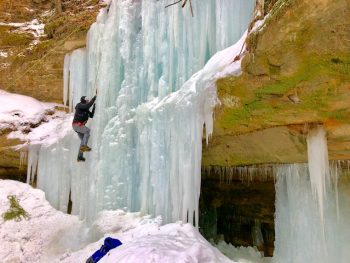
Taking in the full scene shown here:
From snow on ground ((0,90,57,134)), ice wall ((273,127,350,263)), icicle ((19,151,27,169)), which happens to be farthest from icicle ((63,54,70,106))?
ice wall ((273,127,350,263))

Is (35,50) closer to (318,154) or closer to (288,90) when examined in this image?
(288,90)

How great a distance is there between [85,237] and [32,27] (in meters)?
6.63

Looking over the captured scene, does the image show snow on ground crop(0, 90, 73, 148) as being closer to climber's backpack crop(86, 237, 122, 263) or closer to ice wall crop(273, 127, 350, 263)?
climber's backpack crop(86, 237, 122, 263)

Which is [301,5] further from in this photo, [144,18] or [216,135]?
[144,18]

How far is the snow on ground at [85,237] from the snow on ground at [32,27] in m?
4.20

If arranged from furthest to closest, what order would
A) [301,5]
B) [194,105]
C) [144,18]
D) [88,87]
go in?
[88,87] < [144,18] < [194,105] < [301,5]

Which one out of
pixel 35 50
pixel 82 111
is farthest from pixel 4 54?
pixel 82 111

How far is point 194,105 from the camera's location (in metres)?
6.38

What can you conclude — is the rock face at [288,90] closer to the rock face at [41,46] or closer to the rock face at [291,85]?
the rock face at [291,85]

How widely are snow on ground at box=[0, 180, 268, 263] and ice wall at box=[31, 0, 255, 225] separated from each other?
0.31 metres

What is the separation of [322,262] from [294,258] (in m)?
0.57

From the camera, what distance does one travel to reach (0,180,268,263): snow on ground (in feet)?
17.8

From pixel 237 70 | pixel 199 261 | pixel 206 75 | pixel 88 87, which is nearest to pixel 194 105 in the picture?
pixel 206 75

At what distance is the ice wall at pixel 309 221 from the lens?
684 centimetres
